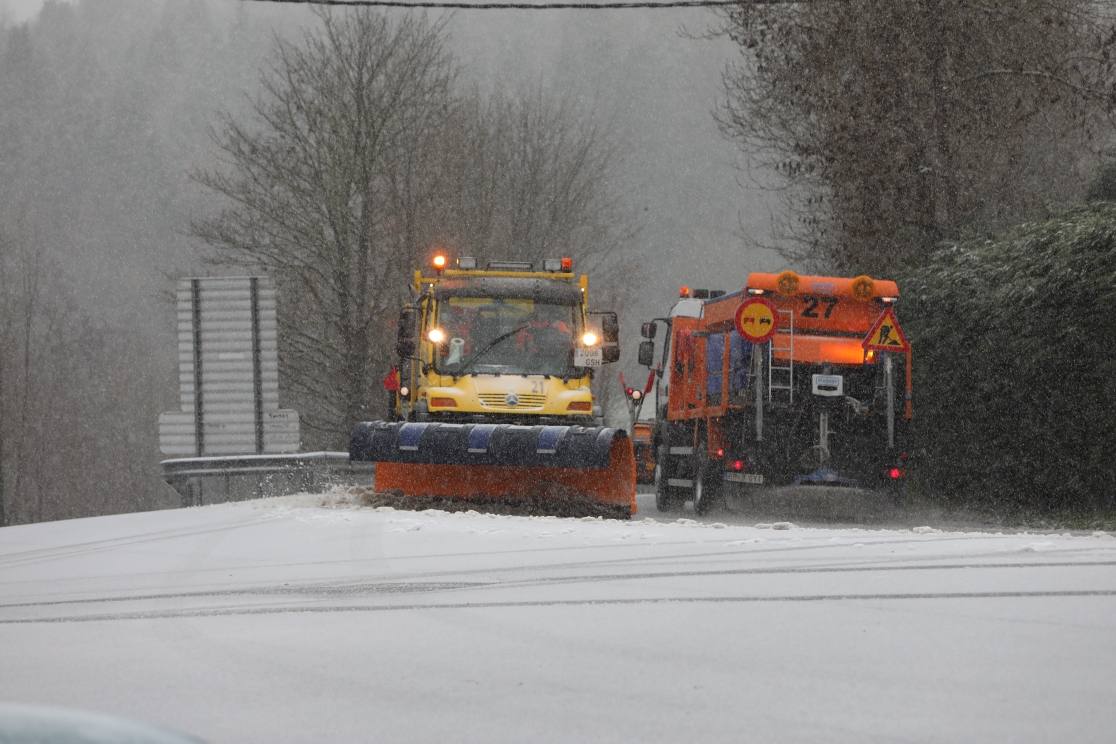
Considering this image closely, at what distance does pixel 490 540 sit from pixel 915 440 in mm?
8666

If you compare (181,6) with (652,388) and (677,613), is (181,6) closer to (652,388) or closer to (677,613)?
(652,388)

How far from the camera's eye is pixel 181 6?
120000mm

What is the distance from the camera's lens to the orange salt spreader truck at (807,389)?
16.5 m

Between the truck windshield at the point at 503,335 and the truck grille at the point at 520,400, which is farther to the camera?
the truck windshield at the point at 503,335

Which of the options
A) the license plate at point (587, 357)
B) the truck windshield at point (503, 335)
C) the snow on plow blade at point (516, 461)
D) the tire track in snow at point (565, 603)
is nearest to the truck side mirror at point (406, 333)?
the truck windshield at point (503, 335)

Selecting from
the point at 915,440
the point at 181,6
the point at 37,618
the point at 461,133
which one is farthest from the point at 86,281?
the point at 37,618

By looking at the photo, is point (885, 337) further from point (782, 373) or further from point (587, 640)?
point (587, 640)

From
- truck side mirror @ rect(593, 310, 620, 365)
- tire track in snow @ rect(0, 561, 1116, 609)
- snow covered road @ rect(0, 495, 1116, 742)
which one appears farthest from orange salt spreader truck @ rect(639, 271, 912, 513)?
tire track in snow @ rect(0, 561, 1116, 609)

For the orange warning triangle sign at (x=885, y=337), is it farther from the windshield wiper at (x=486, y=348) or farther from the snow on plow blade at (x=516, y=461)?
the windshield wiper at (x=486, y=348)

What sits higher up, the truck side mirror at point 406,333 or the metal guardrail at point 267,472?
the truck side mirror at point 406,333

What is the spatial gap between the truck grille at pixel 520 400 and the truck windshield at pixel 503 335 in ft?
1.06

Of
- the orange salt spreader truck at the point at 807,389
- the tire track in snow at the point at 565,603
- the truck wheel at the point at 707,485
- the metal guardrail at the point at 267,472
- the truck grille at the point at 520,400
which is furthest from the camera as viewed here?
the metal guardrail at the point at 267,472

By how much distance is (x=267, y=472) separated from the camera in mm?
18875

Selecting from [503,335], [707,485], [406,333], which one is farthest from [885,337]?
[406,333]
